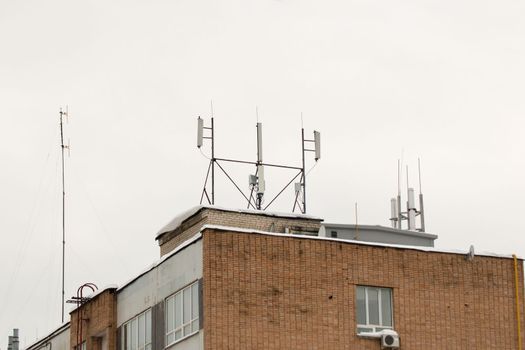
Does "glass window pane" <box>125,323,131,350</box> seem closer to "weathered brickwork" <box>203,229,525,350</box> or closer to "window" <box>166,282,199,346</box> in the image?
"window" <box>166,282,199,346</box>

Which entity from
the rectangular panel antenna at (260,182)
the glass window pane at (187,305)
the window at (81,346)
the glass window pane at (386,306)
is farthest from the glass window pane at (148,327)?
the glass window pane at (386,306)

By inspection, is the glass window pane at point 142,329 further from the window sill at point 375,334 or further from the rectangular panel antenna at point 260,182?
the window sill at point 375,334

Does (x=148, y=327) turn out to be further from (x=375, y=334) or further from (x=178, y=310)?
(x=375, y=334)

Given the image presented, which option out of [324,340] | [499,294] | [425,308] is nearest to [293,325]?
[324,340]

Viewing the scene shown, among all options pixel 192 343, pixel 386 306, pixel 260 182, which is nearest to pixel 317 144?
pixel 260 182

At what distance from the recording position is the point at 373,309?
4866 centimetres

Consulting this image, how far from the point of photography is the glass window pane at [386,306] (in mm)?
48750

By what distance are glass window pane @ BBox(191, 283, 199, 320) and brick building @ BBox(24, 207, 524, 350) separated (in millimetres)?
33

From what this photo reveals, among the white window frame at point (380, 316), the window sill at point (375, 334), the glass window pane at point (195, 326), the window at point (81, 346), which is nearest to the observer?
the glass window pane at point (195, 326)

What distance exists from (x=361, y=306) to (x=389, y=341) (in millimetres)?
1575

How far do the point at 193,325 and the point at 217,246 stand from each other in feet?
9.31

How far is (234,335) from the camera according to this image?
4603cm

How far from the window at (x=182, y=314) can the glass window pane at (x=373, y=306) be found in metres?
6.05

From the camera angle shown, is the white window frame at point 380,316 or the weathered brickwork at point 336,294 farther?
the white window frame at point 380,316
